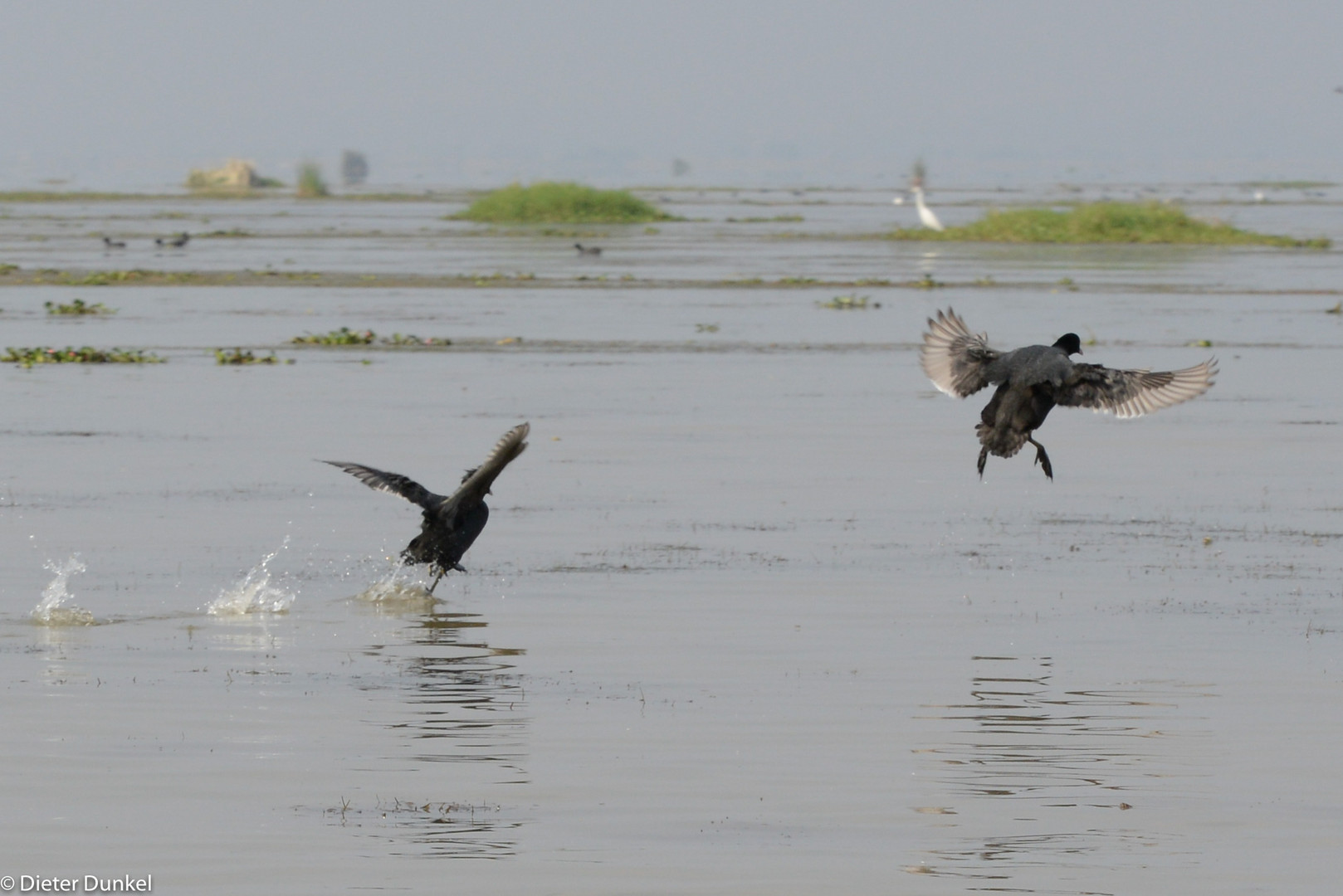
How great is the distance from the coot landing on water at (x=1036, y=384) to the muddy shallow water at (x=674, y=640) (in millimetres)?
1165

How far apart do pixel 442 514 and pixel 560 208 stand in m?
66.3

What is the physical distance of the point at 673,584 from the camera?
13.2 m

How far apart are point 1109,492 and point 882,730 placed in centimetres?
796

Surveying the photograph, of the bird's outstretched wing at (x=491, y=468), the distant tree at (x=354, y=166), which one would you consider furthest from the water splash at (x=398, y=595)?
the distant tree at (x=354, y=166)

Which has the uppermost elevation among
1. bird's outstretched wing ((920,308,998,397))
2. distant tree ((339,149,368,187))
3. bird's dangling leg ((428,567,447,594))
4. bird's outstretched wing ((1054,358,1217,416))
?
distant tree ((339,149,368,187))

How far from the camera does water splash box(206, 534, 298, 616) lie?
40.7ft

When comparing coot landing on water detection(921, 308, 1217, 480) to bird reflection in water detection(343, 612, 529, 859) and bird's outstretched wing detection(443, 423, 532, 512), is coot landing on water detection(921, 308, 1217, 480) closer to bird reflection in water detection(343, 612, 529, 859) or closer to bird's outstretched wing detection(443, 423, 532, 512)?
bird's outstretched wing detection(443, 423, 532, 512)

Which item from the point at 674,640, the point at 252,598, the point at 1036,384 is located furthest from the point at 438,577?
the point at 1036,384

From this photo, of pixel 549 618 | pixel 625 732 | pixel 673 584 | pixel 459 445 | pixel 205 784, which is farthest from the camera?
pixel 459 445

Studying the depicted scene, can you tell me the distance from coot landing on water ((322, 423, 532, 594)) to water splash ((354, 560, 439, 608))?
9.1 inches

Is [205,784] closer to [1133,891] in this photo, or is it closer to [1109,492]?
[1133,891]

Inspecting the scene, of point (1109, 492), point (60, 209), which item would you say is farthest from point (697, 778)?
→ point (60, 209)

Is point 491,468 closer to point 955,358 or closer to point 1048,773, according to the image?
point 955,358

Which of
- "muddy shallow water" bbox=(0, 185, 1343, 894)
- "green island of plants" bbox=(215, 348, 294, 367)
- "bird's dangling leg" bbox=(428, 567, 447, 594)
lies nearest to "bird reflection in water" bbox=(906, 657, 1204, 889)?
"muddy shallow water" bbox=(0, 185, 1343, 894)
